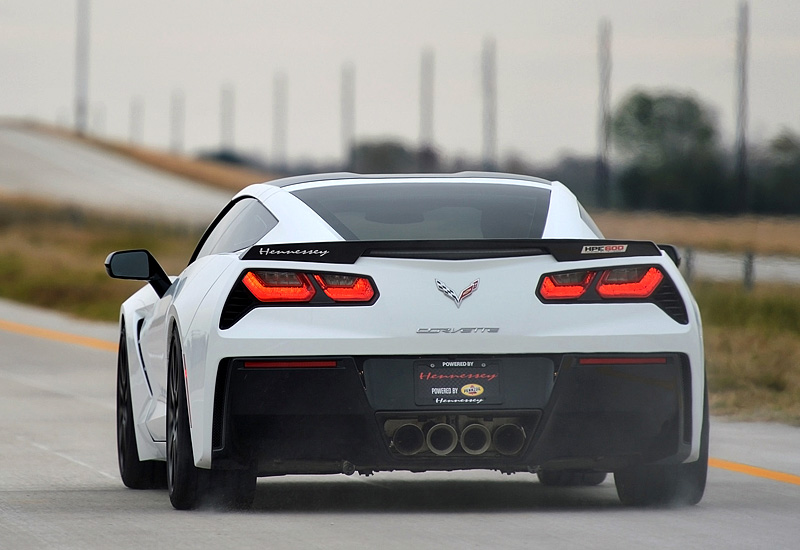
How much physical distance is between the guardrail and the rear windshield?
18.9 meters

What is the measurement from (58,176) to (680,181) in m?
48.5

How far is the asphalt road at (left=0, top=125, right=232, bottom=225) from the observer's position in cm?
8412

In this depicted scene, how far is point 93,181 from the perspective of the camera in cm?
9806

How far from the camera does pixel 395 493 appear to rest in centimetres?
874

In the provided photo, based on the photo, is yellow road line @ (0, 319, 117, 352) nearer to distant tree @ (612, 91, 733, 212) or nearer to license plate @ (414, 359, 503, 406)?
license plate @ (414, 359, 503, 406)

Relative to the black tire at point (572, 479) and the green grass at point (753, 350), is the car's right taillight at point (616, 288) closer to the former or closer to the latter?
the black tire at point (572, 479)

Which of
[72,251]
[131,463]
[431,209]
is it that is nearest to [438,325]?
[431,209]

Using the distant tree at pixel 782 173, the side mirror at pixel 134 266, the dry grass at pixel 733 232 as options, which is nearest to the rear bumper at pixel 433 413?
the side mirror at pixel 134 266

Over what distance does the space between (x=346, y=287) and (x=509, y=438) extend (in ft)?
2.86

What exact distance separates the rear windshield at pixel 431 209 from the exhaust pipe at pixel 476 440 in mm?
1026

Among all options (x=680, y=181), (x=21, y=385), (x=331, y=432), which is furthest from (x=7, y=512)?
(x=680, y=181)

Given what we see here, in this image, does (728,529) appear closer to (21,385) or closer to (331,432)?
(331,432)

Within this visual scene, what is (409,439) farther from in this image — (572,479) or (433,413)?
(572,479)

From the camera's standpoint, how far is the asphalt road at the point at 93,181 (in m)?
84.1
